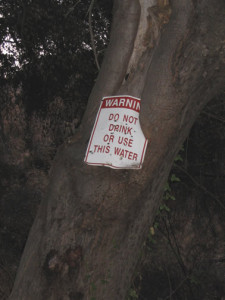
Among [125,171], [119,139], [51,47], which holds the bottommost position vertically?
[125,171]

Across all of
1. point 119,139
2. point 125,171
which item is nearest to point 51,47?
point 119,139

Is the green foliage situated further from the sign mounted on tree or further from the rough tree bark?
the sign mounted on tree

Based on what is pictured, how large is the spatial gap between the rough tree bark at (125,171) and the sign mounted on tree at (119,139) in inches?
1.4

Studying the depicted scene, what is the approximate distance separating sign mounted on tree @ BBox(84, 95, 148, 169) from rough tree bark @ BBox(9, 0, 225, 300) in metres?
0.04

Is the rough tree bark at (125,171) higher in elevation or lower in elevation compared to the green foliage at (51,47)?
lower

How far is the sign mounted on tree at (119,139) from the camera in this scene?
1.63m

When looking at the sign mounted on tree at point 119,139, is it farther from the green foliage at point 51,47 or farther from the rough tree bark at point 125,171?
the green foliage at point 51,47

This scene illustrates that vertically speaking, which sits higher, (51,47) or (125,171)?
(51,47)

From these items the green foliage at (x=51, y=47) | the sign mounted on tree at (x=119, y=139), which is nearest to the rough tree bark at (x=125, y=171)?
the sign mounted on tree at (x=119, y=139)

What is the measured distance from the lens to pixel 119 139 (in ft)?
5.46

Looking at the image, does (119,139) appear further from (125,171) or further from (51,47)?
(51,47)

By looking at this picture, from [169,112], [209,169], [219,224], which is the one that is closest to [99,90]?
[169,112]

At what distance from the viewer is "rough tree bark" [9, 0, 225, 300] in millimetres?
1528

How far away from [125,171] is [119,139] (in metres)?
0.17
